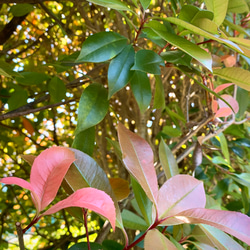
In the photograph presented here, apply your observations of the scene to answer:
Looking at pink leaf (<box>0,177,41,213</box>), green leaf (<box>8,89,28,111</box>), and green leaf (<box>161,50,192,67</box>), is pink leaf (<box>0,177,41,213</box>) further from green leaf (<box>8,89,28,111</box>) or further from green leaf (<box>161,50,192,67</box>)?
green leaf (<box>8,89,28,111</box>)

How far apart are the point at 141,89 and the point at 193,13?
5.9 inches

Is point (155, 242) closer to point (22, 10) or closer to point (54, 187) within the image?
point (54, 187)

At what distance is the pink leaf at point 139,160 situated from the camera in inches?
14.1

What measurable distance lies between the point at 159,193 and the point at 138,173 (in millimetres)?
40

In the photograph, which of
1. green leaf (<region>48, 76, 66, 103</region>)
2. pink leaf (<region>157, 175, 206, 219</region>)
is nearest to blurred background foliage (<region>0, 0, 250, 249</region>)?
green leaf (<region>48, 76, 66, 103</region>)

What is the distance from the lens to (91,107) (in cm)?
46

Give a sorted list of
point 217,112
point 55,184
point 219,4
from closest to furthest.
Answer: point 55,184 → point 219,4 → point 217,112

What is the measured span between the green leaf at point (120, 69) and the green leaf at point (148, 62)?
0.08 feet

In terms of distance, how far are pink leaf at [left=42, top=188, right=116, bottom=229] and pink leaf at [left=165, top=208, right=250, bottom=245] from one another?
10cm

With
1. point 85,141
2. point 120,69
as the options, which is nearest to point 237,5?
point 120,69

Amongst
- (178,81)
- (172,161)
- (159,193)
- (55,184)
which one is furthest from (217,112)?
(178,81)

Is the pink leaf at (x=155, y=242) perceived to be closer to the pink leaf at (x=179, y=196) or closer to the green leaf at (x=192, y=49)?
the pink leaf at (x=179, y=196)

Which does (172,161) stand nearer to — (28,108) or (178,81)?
(28,108)

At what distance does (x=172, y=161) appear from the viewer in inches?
20.7
